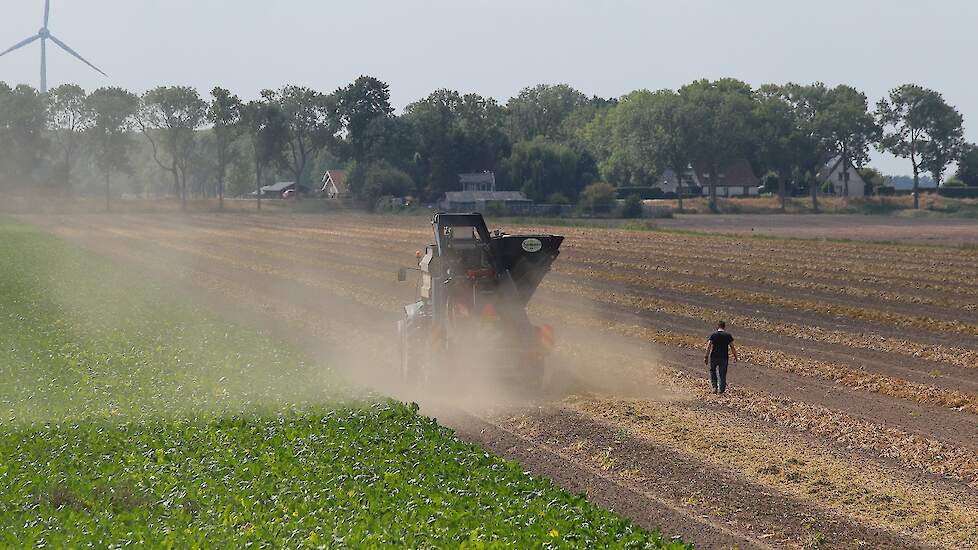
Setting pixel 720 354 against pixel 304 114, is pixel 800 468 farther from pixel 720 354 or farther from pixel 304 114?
pixel 304 114

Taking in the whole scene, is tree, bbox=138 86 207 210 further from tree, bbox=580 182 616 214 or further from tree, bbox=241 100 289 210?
tree, bbox=580 182 616 214

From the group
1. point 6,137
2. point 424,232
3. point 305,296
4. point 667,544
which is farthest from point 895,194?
point 667,544

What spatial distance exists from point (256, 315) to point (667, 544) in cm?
2883

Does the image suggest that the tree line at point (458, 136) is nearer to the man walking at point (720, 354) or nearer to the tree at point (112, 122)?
the tree at point (112, 122)

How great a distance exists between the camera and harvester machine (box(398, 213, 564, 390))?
75.4ft

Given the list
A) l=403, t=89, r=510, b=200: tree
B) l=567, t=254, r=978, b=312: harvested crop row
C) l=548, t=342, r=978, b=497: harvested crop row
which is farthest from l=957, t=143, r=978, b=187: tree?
l=548, t=342, r=978, b=497: harvested crop row

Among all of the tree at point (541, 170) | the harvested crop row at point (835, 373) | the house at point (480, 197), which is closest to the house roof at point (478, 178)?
the house at point (480, 197)

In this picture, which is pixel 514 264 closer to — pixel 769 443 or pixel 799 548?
pixel 769 443

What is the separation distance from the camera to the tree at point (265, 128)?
489 ft

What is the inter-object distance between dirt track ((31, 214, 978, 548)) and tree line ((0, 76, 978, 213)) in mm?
83148

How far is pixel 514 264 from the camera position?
24.0 m

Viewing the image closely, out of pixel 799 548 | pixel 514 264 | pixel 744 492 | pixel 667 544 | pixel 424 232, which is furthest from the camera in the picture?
pixel 424 232

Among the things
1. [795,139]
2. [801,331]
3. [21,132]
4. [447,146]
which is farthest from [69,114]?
[801,331]

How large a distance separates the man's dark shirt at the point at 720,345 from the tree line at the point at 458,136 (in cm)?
11415
